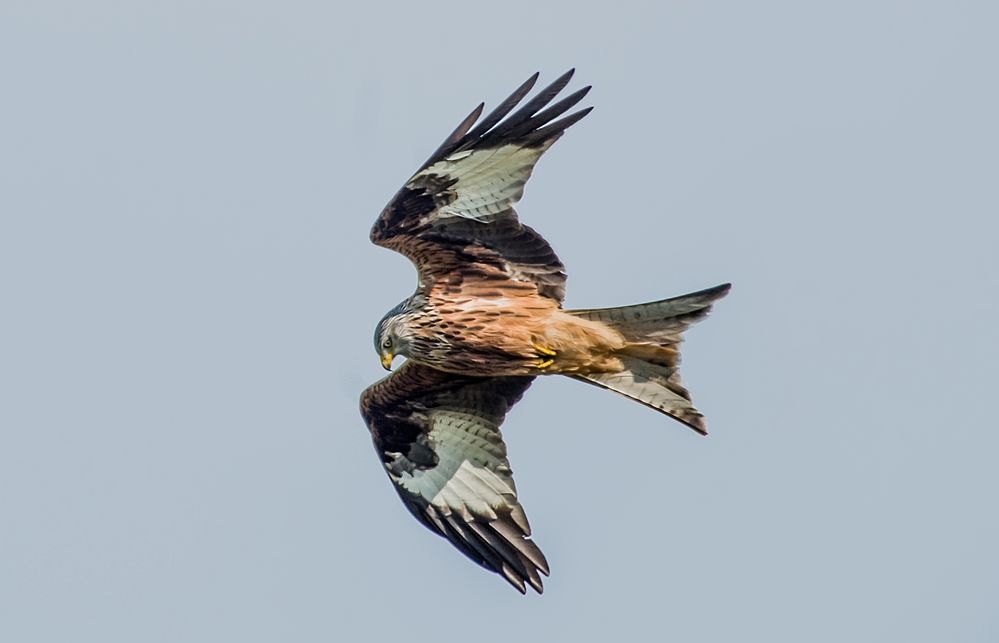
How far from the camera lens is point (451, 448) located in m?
14.0

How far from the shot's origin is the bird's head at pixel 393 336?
525 inches

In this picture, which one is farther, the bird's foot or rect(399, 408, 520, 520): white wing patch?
rect(399, 408, 520, 520): white wing patch

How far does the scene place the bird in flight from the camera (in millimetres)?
13047

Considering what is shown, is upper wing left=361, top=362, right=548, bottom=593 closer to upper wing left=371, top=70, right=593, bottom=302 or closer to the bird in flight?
the bird in flight

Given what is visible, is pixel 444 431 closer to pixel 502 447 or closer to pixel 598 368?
pixel 502 447

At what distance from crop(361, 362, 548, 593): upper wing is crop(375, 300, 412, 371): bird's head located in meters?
0.32

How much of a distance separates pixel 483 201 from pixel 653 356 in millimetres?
1712

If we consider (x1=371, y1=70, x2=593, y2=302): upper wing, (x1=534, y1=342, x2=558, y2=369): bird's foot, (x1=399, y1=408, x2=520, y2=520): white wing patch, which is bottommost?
(x1=399, y1=408, x2=520, y2=520): white wing patch

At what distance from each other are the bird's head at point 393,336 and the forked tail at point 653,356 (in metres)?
1.25

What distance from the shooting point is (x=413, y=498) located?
1394 cm

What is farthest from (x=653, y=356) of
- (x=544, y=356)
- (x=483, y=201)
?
(x=483, y=201)

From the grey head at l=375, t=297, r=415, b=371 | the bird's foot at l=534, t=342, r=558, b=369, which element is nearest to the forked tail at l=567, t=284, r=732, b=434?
the bird's foot at l=534, t=342, r=558, b=369

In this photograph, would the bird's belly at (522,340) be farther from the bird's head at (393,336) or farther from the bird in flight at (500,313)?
the bird's head at (393,336)

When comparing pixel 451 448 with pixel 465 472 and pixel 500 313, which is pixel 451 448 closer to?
pixel 465 472
